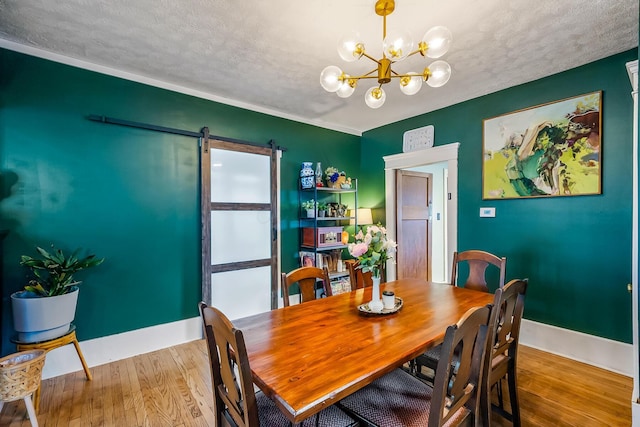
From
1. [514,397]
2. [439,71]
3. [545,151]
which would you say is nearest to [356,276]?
[514,397]

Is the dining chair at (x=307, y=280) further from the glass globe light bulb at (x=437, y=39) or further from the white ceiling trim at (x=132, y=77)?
the white ceiling trim at (x=132, y=77)

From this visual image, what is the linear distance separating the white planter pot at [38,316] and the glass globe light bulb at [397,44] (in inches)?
111

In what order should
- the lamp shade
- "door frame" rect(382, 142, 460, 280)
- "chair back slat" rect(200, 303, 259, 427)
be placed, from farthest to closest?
the lamp shade
"door frame" rect(382, 142, 460, 280)
"chair back slat" rect(200, 303, 259, 427)

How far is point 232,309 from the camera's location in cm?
339

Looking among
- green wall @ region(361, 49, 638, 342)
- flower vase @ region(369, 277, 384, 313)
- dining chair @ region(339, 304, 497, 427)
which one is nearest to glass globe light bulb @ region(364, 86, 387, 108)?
flower vase @ region(369, 277, 384, 313)

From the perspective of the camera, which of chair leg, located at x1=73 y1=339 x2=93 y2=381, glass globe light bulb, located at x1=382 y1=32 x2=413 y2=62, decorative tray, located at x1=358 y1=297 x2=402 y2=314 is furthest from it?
chair leg, located at x1=73 y1=339 x2=93 y2=381

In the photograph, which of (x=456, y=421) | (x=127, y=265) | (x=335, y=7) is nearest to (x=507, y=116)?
(x=335, y=7)

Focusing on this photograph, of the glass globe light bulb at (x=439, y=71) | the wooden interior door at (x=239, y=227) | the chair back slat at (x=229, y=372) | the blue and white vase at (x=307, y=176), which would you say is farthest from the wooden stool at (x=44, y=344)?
the glass globe light bulb at (x=439, y=71)

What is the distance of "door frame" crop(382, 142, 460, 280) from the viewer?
11.7 feet

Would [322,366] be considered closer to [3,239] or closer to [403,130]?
[3,239]

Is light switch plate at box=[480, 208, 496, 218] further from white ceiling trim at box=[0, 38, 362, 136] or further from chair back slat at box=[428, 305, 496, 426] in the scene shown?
white ceiling trim at box=[0, 38, 362, 136]

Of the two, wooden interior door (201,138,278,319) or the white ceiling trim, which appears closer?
the white ceiling trim

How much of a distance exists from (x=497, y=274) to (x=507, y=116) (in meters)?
1.74

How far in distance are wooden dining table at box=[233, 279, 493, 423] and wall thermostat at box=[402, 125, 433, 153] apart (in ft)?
7.66
